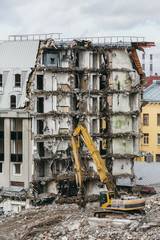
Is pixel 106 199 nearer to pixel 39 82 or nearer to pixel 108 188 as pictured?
pixel 108 188

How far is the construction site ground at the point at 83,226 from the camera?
52.2 m

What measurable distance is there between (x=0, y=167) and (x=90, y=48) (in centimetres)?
2233

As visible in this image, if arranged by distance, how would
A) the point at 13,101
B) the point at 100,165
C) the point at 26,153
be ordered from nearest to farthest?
the point at 100,165 < the point at 26,153 < the point at 13,101

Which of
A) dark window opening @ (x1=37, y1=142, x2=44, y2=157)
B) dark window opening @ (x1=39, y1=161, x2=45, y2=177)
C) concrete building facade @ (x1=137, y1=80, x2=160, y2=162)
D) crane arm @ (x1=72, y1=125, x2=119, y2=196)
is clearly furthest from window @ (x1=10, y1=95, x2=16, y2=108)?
concrete building facade @ (x1=137, y1=80, x2=160, y2=162)

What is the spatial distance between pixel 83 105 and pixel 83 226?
28.3 metres

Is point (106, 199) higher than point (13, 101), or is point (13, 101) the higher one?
point (13, 101)

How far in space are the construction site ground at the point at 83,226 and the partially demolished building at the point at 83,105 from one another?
46.1ft

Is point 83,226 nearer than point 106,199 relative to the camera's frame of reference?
Yes

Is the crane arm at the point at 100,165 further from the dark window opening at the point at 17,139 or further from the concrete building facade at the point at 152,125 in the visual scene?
the concrete building facade at the point at 152,125

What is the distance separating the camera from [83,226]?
56.4 metres

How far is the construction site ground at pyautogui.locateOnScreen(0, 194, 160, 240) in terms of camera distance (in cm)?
5222

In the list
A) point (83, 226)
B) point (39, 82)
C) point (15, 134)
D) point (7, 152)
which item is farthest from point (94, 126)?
point (83, 226)

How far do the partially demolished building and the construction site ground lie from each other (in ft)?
46.1

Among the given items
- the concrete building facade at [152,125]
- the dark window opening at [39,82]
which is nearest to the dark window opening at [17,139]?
the dark window opening at [39,82]
